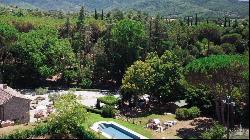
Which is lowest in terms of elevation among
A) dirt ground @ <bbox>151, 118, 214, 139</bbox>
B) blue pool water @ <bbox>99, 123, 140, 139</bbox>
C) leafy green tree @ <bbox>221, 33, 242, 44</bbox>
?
dirt ground @ <bbox>151, 118, 214, 139</bbox>

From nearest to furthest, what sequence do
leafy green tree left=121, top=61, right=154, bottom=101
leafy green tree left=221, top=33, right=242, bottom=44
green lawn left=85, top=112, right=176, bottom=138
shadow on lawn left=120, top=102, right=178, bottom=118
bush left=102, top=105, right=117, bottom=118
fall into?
1. green lawn left=85, top=112, right=176, bottom=138
2. bush left=102, top=105, right=117, bottom=118
3. shadow on lawn left=120, top=102, right=178, bottom=118
4. leafy green tree left=121, top=61, right=154, bottom=101
5. leafy green tree left=221, top=33, right=242, bottom=44

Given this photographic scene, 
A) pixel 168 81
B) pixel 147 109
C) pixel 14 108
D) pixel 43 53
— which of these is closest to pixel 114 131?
pixel 147 109

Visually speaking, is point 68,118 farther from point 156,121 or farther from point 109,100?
point 109,100

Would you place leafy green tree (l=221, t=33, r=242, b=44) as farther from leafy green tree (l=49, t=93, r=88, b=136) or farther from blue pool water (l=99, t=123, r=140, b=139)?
leafy green tree (l=49, t=93, r=88, b=136)

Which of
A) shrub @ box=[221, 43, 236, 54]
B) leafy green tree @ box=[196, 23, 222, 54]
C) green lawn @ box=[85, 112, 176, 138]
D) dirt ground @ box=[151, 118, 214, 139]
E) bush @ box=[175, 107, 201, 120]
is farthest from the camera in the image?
leafy green tree @ box=[196, 23, 222, 54]

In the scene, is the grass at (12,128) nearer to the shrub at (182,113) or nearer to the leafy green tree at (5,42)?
the shrub at (182,113)

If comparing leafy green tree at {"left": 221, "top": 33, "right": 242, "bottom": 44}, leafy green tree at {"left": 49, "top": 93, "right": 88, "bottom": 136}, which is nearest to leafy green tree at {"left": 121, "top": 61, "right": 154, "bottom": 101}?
leafy green tree at {"left": 49, "top": 93, "right": 88, "bottom": 136}

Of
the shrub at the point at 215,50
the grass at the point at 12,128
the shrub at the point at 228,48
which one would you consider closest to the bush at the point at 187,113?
the grass at the point at 12,128
